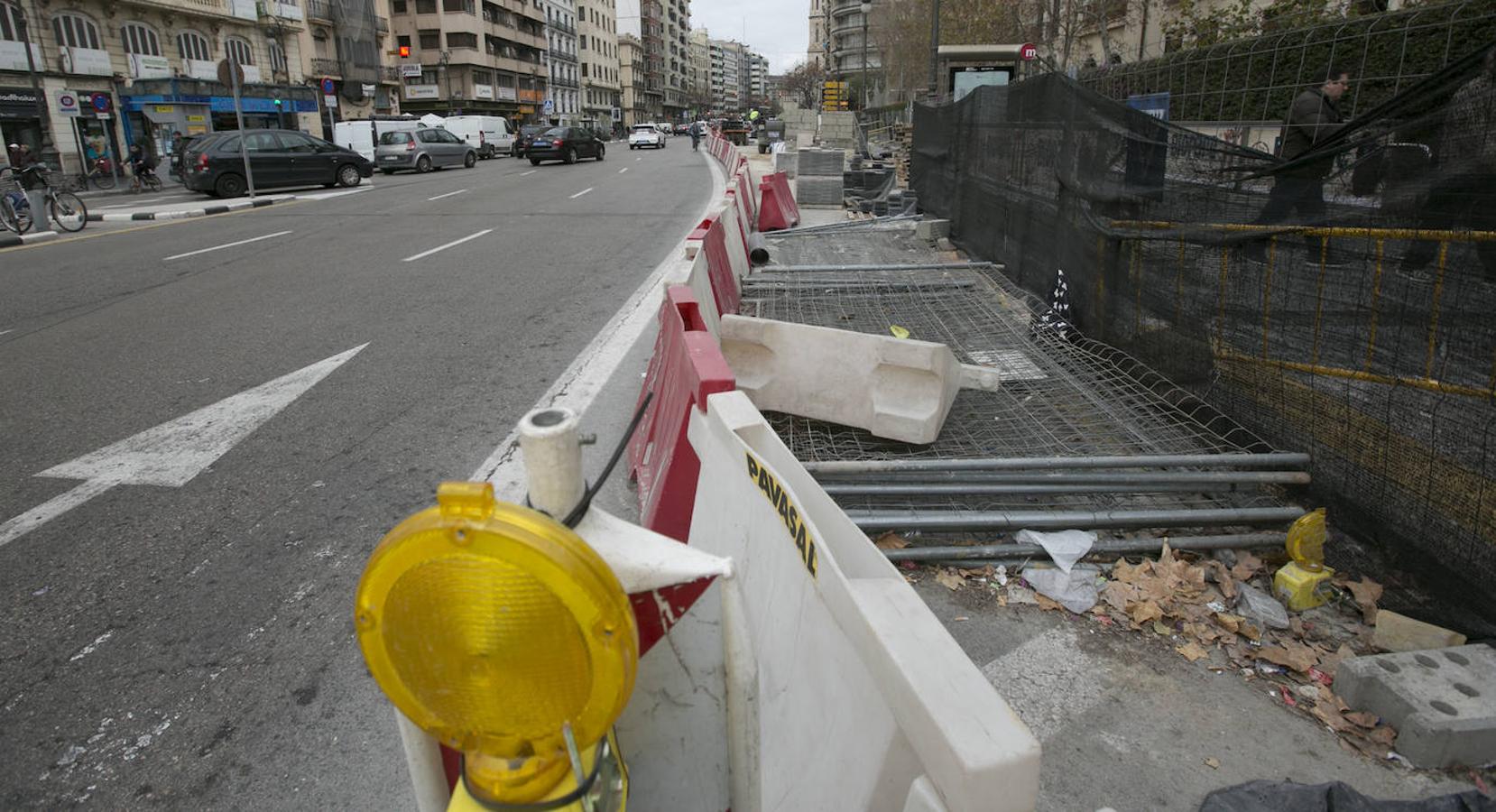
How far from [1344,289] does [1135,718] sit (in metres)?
2.50

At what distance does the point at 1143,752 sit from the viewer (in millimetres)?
2480

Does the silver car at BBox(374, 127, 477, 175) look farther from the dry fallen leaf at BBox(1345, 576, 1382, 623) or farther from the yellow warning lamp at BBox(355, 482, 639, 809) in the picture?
the yellow warning lamp at BBox(355, 482, 639, 809)

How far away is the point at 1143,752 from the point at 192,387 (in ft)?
19.6

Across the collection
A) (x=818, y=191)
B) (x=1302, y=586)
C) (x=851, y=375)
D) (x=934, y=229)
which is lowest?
(x=1302, y=586)

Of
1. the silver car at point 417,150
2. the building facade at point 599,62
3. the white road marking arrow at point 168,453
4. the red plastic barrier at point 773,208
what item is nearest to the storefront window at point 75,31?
the silver car at point 417,150

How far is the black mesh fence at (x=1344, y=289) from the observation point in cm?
319

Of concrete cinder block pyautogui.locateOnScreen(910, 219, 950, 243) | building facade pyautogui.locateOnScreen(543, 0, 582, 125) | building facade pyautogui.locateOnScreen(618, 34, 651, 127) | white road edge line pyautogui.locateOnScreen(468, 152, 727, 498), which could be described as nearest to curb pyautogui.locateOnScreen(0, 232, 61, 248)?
white road edge line pyautogui.locateOnScreen(468, 152, 727, 498)

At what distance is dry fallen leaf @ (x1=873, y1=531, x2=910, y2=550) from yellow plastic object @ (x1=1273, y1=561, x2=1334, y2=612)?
1425mm

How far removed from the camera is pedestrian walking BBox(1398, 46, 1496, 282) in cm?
319

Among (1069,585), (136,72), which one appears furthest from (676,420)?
(136,72)

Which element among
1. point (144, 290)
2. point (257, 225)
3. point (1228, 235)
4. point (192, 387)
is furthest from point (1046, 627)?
point (257, 225)

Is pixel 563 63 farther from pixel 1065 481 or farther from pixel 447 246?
pixel 1065 481

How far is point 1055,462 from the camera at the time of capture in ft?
12.4

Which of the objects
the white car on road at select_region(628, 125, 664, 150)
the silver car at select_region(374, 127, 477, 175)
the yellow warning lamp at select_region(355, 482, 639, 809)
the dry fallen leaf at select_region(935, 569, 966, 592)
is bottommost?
the dry fallen leaf at select_region(935, 569, 966, 592)
